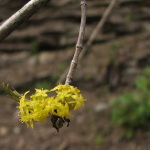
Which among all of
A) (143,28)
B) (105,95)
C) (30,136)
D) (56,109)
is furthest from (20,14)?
(143,28)

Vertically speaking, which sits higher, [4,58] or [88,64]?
[4,58]

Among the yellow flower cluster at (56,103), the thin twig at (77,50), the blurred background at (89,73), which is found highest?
the blurred background at (89,73)

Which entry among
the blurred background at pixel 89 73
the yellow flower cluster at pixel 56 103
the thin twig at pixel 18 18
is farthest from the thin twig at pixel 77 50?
the blurred background at pixel 89 73

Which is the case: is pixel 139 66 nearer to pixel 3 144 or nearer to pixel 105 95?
pixel 105 95

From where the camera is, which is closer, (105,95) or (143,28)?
(105,95)

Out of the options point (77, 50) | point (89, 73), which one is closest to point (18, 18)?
point (77, 50)

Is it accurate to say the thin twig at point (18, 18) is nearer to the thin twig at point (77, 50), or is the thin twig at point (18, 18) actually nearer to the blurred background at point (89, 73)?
the thin twig at point (77, 50)
